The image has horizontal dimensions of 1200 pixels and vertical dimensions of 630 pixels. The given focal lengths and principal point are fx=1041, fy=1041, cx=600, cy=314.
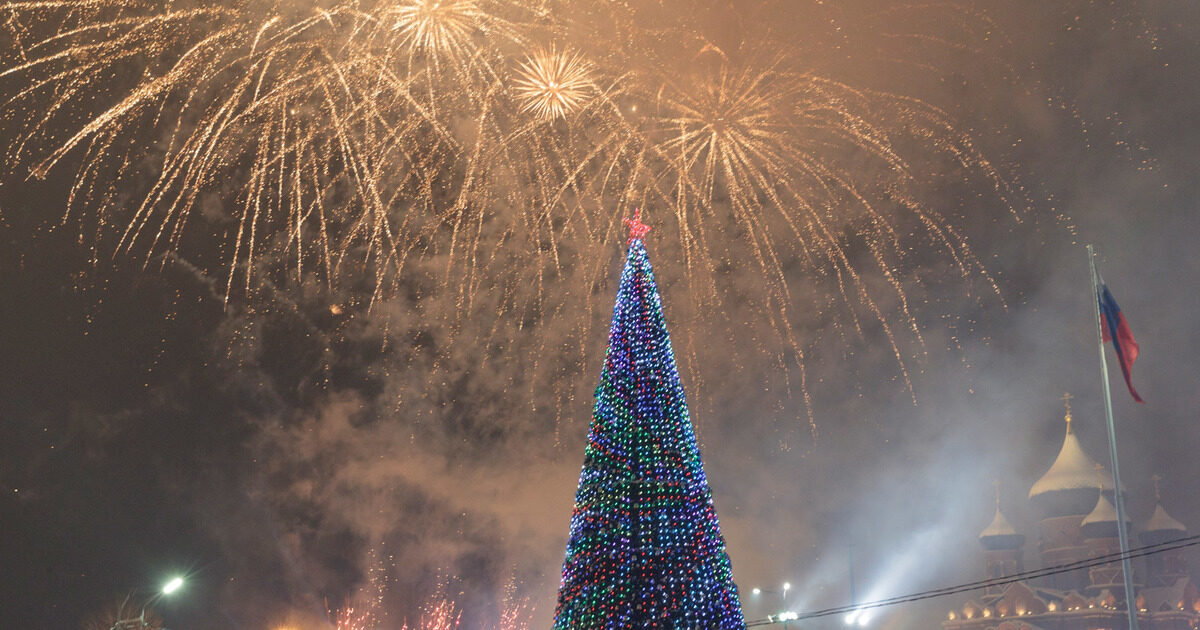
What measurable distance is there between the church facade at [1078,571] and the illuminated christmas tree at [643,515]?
67.3m

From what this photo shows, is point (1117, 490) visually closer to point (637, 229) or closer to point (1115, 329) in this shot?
point (1115, 329)

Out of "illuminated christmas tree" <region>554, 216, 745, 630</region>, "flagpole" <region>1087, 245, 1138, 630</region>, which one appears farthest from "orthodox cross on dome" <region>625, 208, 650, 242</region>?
"flagpole" <region>1087, 245, 1138, 630</region>

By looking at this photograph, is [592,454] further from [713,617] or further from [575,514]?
[713,617]

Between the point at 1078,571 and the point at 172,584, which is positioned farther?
the point at 1078,571

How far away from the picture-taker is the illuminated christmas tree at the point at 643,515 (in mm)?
15727

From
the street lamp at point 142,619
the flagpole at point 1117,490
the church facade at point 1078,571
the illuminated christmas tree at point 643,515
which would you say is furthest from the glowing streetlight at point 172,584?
the church facade at point 1078,571

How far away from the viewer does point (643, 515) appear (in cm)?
1608

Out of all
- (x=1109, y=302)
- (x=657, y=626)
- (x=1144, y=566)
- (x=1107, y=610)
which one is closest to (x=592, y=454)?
(x=657, y=626)

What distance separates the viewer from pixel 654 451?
16.4 meters

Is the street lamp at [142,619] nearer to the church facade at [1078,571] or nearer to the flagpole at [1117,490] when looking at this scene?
the flagpole at [1117,490]

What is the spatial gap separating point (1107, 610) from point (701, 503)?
71.5 meters

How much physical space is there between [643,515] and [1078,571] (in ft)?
261

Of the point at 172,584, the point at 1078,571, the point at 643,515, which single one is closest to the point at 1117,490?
the point at 643,515

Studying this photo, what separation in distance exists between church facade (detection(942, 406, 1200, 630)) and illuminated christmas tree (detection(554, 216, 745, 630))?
67.3 m
